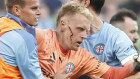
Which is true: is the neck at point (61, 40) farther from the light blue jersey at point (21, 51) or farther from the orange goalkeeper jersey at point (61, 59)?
the light blue jersey at point (21, 51)

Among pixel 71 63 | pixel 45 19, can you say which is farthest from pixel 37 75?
pixel 45 19

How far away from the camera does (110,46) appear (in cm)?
383

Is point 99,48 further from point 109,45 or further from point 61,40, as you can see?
point 61,40

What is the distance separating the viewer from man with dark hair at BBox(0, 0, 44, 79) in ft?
9.36

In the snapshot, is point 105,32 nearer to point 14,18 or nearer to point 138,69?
point 138,69

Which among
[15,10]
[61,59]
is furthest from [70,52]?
[15,10]

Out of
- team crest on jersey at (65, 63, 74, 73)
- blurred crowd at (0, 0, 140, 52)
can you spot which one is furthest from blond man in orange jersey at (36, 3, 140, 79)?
blurred crowd at (0, 0, 140, 52)

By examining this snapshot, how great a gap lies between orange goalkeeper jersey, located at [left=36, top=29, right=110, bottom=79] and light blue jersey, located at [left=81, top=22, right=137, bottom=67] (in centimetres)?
25

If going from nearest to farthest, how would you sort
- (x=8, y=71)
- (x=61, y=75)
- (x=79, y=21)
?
(x=8, y=71) < (x=61, y=75) < (x=79, y=21)

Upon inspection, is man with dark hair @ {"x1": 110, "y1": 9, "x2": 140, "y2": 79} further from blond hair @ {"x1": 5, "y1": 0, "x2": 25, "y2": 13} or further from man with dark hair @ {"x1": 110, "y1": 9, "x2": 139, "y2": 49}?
blond hair @ {"x1": 5, "y1": 0, "x2": 25, "y2": 13}

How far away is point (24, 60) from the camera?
2855 millimetres

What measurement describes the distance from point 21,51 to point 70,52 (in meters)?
0.84

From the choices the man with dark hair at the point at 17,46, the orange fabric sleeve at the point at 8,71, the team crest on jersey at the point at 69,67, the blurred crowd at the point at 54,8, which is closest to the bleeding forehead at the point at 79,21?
the team crest on jersey at the point at 69,67

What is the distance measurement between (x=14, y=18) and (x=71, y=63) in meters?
0.80
